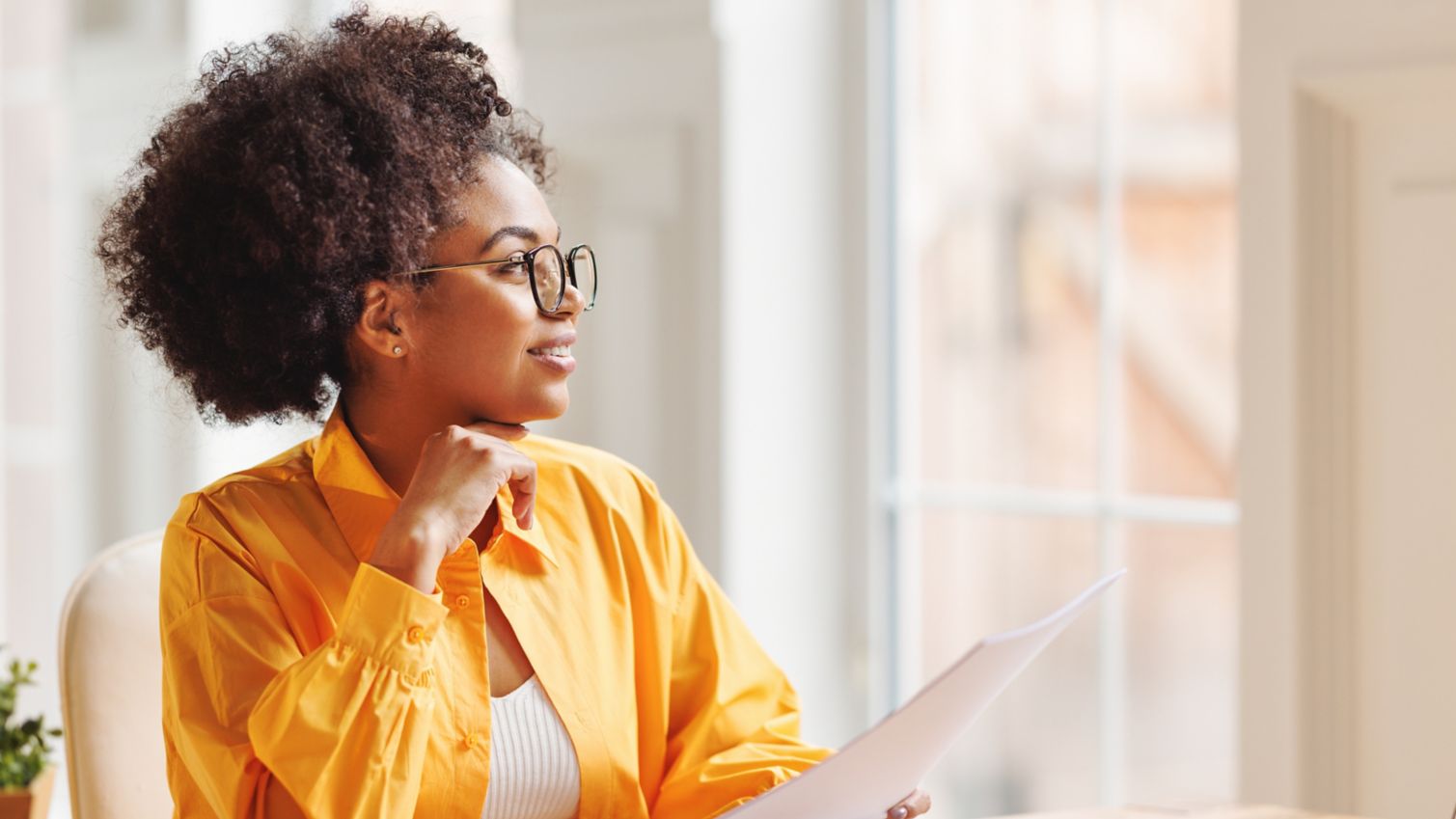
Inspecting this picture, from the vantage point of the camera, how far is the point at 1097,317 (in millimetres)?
2422

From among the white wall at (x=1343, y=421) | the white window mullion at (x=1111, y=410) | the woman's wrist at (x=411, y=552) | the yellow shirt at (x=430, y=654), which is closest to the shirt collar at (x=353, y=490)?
the yellow shirt at (x=430, y=654)

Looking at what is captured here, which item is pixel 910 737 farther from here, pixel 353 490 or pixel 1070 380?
pixel 1070 380

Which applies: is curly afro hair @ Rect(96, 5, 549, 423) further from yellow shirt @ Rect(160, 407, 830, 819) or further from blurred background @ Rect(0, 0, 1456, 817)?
blurred background @ Rect(0, 0, 1456, 817)

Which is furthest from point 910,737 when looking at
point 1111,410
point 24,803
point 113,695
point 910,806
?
point 1111,410

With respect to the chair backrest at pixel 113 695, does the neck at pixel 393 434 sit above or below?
above

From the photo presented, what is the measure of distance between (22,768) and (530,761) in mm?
840

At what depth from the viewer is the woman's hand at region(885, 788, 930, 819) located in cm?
134

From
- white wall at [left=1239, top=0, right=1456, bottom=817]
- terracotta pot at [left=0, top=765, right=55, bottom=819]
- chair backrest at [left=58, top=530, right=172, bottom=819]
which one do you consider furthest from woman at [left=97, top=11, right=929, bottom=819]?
white wall at [left=1239, top=0, right=1456, bottom=817]

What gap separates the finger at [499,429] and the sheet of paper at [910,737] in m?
0.44

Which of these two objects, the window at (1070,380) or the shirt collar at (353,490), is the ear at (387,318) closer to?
the shirt collar at (353,490)

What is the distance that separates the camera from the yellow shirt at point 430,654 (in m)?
1.26

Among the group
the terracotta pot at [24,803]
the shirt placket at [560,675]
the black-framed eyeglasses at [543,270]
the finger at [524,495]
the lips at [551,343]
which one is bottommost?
the terracotta pot at [24,803]

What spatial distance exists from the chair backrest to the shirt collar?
0.30m

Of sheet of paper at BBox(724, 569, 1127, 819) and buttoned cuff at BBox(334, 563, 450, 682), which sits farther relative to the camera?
buttoned cuff at BBox(334, 563, 450, 682)
